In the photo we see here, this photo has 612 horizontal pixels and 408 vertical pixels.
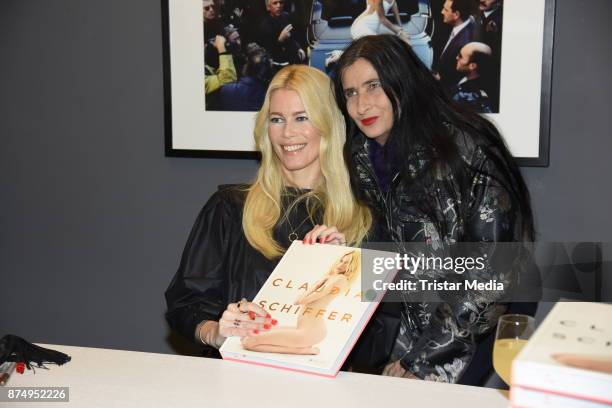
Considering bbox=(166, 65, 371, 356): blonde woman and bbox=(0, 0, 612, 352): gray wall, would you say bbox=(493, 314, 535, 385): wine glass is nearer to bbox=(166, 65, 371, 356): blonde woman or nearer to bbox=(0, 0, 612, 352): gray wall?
bbox=(166, 65, 371, 356): blonde woman

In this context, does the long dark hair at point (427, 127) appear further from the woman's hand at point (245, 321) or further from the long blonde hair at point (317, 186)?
the woman's hand at point (245, 321)

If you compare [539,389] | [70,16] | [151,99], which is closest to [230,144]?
[151,99]

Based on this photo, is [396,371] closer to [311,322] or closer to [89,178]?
[311,322]

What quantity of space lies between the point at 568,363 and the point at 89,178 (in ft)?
9.47

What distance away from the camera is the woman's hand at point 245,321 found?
1662 mm

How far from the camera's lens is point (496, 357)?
53.4 inches

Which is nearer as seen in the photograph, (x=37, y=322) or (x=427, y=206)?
(x=427, y=206)

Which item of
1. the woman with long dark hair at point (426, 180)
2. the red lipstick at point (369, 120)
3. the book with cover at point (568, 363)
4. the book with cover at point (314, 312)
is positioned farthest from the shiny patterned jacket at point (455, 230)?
the book with cover at point (568, 363)

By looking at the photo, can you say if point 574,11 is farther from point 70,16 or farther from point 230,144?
point 70,16

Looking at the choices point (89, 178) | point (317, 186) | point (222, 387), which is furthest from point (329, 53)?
point (222, 387)

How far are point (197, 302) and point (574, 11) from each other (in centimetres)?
183

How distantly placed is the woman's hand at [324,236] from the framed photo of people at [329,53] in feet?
3.48

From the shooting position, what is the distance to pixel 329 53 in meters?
2.90

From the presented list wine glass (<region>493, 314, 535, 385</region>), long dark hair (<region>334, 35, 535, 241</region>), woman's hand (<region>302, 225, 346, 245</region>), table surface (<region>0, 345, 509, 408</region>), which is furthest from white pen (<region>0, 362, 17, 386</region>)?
long dark hair (<region>334, 35, 535, 241</region>)
